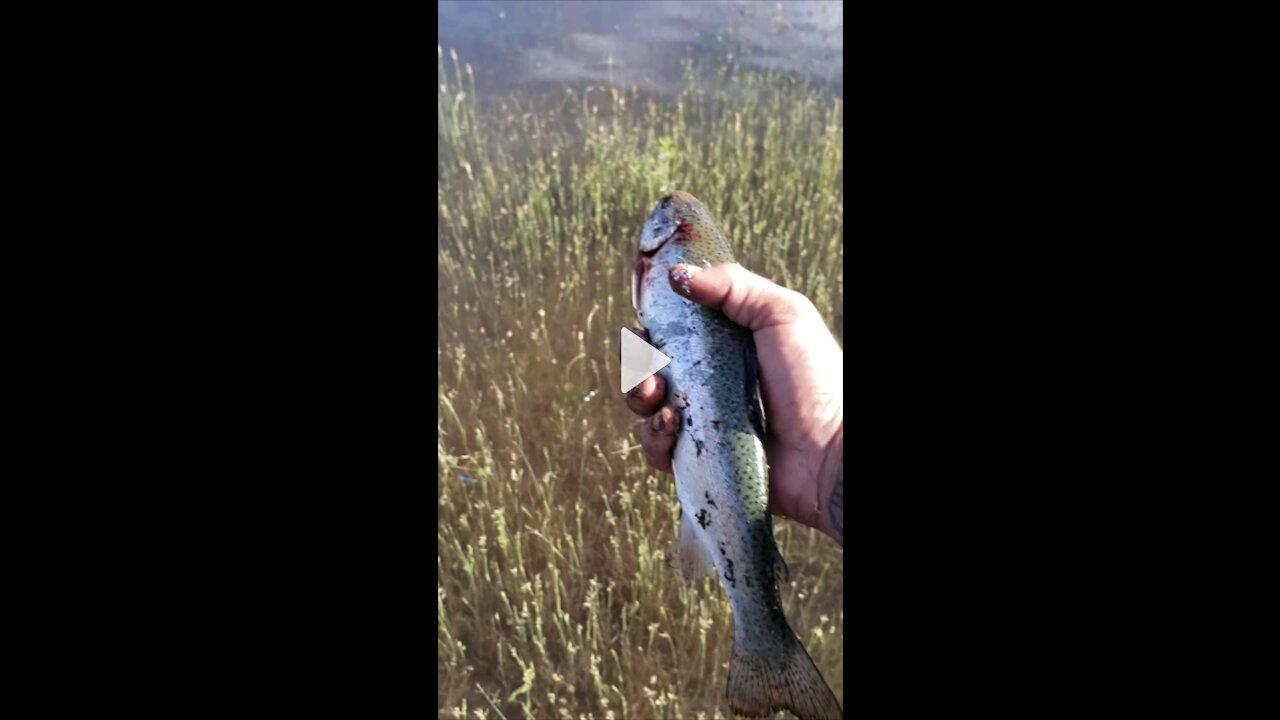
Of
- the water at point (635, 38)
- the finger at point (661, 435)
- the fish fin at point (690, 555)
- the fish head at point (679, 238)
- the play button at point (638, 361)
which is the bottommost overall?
the fish fin at point (690, 555)

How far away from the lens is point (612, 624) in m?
1.56

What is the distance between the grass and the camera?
4.68ft

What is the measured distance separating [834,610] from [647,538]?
0.38 meters

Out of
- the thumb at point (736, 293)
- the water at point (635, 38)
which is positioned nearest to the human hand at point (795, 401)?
the thumb at point (736, 293)

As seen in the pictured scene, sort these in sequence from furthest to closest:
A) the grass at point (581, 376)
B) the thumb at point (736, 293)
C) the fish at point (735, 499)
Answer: the grass at point (581, 376) → the thumb at point (736, 293) → the fish at point (735, 499)

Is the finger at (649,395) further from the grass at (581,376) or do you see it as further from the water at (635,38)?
the water at (635,38)

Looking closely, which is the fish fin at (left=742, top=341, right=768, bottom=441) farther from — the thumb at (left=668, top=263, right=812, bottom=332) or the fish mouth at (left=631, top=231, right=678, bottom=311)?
the fish mouth at (left=631, top=231, right=678, bottom=311)

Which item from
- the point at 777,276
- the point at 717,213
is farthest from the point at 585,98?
the point at 777,276

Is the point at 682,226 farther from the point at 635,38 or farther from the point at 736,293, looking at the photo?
the point at 635,38

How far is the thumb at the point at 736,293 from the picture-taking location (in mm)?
1249

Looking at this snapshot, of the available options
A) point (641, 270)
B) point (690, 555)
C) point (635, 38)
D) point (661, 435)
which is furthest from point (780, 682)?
point (635, 38)

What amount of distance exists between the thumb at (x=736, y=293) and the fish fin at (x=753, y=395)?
65 mm

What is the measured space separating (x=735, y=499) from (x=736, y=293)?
0.34 metres

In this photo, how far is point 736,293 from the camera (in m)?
1.26
